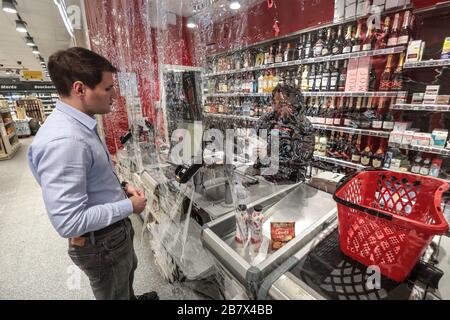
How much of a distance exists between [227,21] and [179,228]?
149 cm

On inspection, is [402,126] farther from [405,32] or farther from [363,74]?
[405,32]

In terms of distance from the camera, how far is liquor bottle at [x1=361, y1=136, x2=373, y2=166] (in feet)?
7.86

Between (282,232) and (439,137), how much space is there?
6.14ft

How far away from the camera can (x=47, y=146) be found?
0.85m

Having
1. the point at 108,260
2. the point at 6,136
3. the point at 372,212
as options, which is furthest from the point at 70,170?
the point at 6,136

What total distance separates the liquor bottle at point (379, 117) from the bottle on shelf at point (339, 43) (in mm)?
679

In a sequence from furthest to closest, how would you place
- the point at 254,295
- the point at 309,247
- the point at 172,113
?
the point at 172,113
the point at 309,247
the point at 254,295

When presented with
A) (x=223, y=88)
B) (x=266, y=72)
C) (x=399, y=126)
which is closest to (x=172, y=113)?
(x=223, y=88)

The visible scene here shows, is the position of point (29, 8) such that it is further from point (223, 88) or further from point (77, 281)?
point (77, 281)

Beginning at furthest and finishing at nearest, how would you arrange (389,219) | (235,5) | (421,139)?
(421,139) < (235,5) < (389,219)

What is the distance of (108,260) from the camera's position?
3.81 ft

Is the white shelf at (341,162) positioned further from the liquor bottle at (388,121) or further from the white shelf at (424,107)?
the white shelf at (424,107)

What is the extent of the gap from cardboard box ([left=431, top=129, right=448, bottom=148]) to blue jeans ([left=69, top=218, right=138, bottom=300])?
2.51 meters
